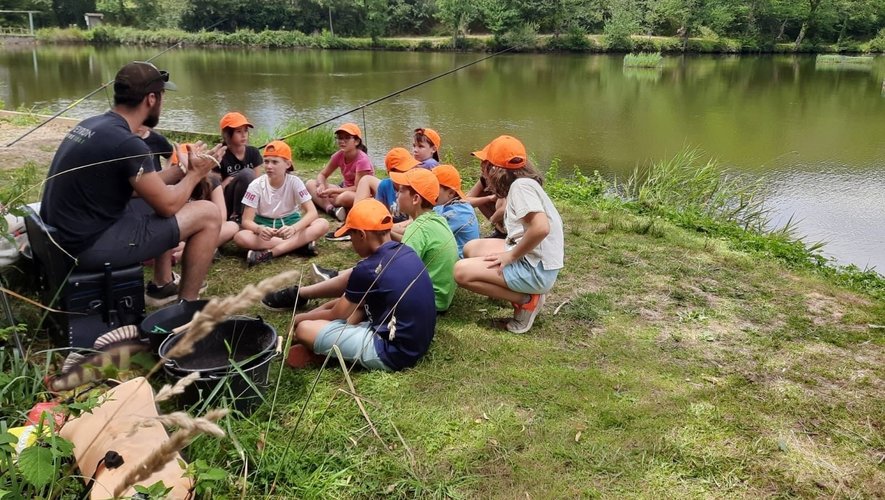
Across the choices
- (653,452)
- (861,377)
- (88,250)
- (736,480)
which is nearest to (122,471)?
(88,250)

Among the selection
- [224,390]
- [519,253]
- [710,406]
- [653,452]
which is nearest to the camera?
[224,390]

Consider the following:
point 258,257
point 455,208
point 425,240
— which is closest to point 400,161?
point 455,208

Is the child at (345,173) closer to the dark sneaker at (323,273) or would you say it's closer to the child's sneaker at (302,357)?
the dark sneaker at (323,273)

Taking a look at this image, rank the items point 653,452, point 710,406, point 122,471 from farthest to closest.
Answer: point 710,406 < point 653,452 < point 122,471

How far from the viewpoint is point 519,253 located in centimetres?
323

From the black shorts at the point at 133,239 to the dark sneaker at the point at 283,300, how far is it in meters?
0.64

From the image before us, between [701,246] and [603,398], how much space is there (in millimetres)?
2791

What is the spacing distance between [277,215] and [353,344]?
1956 millimetres

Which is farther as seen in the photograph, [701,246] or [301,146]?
[301,146]

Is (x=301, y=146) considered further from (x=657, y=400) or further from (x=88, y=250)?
(x=657, y=400)

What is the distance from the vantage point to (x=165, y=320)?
2.56 metres

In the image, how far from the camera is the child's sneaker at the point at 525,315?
131 inches

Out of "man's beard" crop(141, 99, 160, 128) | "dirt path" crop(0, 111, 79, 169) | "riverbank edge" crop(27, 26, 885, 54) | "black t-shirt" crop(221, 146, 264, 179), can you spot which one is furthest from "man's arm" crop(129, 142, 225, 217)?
"riverbank edge" crop(27, 26, 885, 54)

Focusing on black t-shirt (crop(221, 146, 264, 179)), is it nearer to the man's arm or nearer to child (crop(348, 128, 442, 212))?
child (crop(348, 128, 442, 212))
